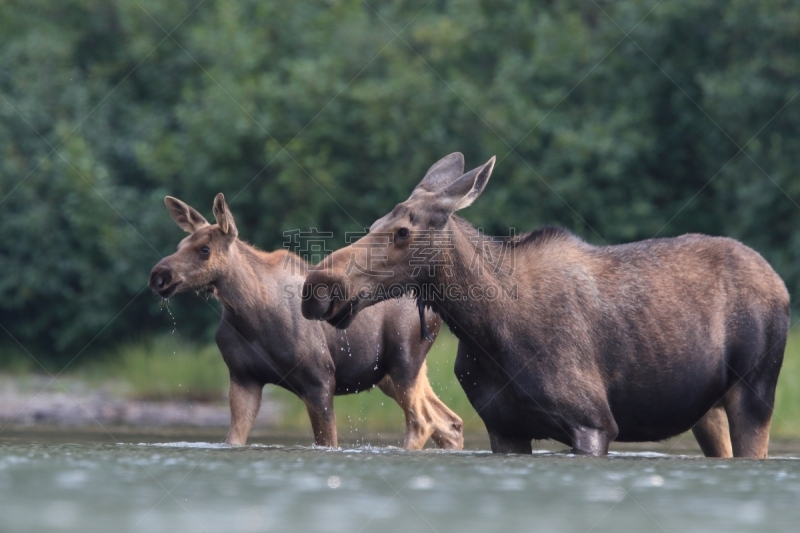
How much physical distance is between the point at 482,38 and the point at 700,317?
1802 cm

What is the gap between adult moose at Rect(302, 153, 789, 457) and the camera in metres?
8.28

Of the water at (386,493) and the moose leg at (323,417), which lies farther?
the moose leg at (323,417)

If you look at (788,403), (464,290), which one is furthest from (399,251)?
(788,403)

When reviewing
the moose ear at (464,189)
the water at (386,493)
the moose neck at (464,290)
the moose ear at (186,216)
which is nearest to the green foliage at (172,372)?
the moose ear at (186,216)

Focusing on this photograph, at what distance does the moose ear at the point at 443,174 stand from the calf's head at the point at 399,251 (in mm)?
274

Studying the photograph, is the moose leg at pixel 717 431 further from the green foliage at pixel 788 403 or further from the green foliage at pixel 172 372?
the green foliage at pixel 172 372

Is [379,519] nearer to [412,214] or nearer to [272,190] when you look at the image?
[412,214]

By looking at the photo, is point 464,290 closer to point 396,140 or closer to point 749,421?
point 749,421

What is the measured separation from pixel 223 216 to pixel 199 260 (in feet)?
1.40

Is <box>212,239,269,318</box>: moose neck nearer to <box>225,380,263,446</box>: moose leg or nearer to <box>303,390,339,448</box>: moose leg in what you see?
<box>225,380,263,446</box>: moose leg

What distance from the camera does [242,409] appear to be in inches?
423

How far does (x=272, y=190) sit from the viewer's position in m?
23.1

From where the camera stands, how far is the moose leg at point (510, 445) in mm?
8648

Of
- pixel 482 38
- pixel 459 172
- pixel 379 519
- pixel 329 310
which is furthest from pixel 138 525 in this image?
pixel 482 38
